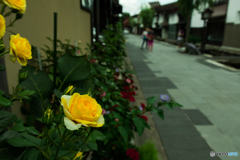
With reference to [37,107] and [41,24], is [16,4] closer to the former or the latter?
[37,107]

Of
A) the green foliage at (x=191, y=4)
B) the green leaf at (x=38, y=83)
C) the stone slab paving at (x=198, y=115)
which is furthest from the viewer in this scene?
the green foliage at (x=191, y=4)

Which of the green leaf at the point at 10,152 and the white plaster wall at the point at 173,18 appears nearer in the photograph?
the green leaf at the point at 10,152

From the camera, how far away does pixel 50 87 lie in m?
1.43

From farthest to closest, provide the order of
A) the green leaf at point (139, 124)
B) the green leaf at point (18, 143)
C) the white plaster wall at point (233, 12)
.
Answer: the white plaster wall at point (233, 12), the green leaf at point (139, 124), the green leaf at point (18, 143)

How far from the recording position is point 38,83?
138 centimetres

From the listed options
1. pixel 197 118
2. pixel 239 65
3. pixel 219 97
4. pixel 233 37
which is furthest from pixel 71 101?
pixel 233 37

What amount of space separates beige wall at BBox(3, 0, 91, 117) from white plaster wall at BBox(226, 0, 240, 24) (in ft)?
53.9

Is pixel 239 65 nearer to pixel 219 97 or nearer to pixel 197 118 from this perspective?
pixel 219 97

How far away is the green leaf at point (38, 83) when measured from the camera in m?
1.34

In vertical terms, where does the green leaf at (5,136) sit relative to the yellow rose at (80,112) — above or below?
below

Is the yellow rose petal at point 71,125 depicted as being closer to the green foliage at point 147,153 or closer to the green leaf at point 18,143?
the green leaf at point 18,143

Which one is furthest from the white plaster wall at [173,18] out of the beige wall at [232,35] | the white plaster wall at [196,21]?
the beige wall at [232,35]

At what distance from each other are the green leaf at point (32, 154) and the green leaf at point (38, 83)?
711mm

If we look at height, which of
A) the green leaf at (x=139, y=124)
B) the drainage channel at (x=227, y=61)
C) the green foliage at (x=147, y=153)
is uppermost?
the green leaf at (x=139, y=124)
